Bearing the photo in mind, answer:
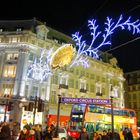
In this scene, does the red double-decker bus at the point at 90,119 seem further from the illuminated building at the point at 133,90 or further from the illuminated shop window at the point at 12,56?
the illuminated building at the point at 133,90

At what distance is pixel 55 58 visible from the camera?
60.5 ft

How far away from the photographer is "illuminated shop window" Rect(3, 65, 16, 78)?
4121 cm

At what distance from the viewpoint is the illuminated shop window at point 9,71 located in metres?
41.2

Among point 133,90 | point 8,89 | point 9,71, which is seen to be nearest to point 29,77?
point 9,71

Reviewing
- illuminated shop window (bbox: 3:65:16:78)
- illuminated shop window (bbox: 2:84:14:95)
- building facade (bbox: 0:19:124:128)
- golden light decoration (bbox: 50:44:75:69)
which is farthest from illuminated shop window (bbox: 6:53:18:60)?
golden light decoration (bbox: 50:44:75:69)

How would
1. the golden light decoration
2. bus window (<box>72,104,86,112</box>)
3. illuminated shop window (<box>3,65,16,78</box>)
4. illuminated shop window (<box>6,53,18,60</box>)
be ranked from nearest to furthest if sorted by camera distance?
the golden light decoration, bus window (<box>72,104,86,112</box>), illuminated shop window (<box>3,65,16,78</box>), illuminated shop window (<box>6,53,18,60</box>)

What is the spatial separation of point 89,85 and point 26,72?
50.3 ft

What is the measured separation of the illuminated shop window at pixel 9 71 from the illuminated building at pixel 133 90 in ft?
117

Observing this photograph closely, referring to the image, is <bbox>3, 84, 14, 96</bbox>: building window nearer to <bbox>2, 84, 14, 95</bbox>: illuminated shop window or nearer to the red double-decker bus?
<bbox>2, 84, 14, 95</bbox>: illuminated shop window

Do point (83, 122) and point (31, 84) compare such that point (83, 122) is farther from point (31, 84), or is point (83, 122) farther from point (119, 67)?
point (119, 67)

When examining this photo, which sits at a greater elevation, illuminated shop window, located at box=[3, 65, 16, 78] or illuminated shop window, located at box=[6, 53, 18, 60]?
illuminated shop window, located at box=[6, 53, 18, 60]

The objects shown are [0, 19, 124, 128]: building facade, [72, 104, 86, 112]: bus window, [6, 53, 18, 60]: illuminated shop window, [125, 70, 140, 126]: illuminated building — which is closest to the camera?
[72, 104, 86, 112]: bus window

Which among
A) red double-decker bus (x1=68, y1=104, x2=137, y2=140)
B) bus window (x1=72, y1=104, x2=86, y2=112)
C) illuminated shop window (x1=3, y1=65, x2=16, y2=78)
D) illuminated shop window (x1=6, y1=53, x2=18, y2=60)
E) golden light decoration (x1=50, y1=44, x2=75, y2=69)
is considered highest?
illuminated shop window (x1=6, y1=53, x2=18, y2=60)

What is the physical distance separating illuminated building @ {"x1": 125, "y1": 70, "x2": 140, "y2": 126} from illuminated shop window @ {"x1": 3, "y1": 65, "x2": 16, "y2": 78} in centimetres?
3555
